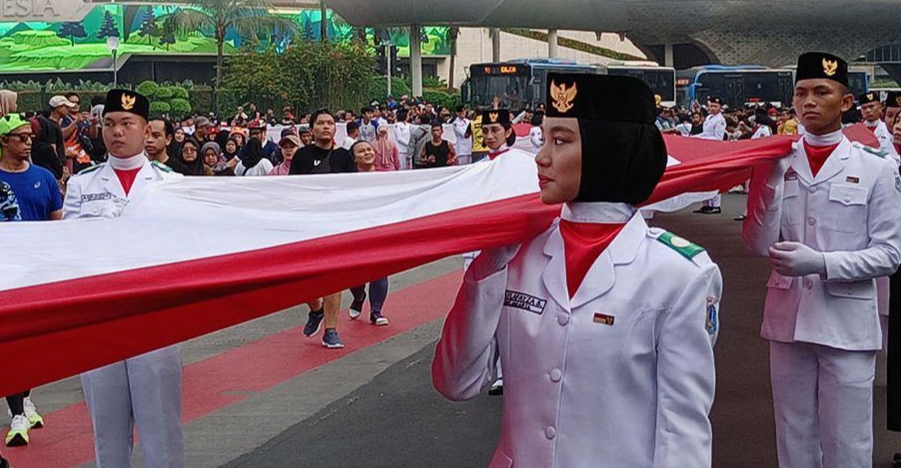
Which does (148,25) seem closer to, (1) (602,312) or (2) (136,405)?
(2) (136,405)

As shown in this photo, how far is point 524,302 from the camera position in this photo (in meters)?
3.44

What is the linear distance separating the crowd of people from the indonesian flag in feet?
0.75

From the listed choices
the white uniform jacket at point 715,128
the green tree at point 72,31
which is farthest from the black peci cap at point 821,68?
the green tree at point 72,31

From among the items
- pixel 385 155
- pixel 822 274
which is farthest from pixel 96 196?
pixel 385 155

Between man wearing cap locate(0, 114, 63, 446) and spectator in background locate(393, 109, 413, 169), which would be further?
spectator in background locate(393, 109, 413, 169)

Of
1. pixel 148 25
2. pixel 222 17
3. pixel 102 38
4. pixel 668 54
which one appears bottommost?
pixel 668 54

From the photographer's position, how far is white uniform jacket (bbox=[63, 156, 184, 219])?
5.74 m

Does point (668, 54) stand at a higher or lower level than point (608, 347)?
higher

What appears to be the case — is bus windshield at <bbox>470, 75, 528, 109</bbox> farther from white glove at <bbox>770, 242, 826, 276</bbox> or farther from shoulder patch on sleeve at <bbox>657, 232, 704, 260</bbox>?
shoulder patch on sleeve at <bbox>657, 232, 704, 260</bbox>

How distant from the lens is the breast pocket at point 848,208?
5469 millimetres

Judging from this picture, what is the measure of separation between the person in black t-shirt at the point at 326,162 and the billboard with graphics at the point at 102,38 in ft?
203

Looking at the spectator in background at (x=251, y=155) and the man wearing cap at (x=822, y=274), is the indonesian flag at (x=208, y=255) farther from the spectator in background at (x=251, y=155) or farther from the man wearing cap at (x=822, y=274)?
the spectator in background at (x=251, y=155)

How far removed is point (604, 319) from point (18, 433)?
568 centimetres

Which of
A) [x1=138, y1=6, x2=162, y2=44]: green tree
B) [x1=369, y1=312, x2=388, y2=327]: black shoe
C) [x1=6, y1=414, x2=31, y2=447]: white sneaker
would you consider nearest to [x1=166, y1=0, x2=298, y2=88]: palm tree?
[x1=138, y1=6, x2=162, y2=44]: green tree
